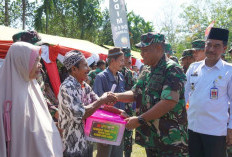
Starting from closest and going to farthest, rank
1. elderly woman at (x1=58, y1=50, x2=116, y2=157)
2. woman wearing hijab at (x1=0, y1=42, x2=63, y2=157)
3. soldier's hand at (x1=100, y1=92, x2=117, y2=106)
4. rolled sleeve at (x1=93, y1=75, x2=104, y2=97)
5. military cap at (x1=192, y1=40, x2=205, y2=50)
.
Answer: woman wearing hijab at (x1=0, y1=42, x2=63, y2=157), elderly woman at (x1=58, y1=50, x2=116, y2=157), soldier's hand at (x1=100, y1=92, x2=117, y2=106), rolled sleeve at (x1=93, y1=75, x2=104, y2=97), military cap at (x1=192, y1=40, x2=205, y2=50)

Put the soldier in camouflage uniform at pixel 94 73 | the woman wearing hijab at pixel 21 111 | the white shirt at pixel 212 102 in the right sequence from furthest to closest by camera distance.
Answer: the soldier in camouflage uniform at pixel 94 73
the white shirt at pixel 212 102
the woman wearing hijab at pixel 21 111

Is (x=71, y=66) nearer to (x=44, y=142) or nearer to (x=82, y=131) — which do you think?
(x=82, y=131)

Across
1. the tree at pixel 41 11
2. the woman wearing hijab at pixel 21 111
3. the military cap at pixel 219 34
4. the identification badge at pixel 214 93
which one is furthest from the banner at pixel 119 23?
the tree at pixel 41 11

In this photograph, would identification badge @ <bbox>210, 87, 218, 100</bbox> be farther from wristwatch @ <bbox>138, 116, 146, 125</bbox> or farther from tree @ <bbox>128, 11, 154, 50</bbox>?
tree @ <bbox>128, 11, 154, 50</bbox>

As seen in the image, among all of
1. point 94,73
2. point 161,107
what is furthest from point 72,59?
point 94,73

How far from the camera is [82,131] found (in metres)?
2.78

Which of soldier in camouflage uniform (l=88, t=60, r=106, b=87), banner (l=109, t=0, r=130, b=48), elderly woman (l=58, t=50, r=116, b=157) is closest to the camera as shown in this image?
elderly woman (l=58, t=50, r=116, b=157)

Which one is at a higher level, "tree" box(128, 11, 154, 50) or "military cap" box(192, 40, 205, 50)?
"tree" box(128, 11, 154, 50)

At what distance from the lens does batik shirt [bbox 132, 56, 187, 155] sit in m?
2.56

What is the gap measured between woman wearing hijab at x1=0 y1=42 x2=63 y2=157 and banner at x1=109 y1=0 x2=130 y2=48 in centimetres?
866

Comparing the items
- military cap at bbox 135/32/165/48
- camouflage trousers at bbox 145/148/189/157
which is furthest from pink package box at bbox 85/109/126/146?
military cap at bbox 135/32/165/48

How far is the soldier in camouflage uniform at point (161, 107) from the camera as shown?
254cm

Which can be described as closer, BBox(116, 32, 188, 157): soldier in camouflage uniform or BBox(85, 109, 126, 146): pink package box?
BBox(116, 32, 188, 157): soldier in camouflage uniform

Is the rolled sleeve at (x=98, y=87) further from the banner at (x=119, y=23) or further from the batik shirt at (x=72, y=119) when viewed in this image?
the banner at (x=119, y=23)
